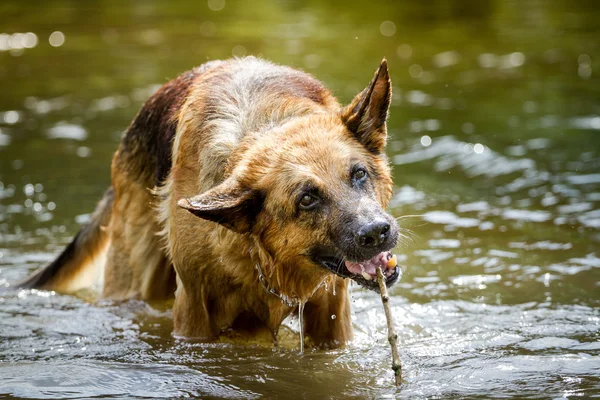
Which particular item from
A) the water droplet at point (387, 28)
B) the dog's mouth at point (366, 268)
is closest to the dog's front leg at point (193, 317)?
the dog's mouth at point (366, 268)

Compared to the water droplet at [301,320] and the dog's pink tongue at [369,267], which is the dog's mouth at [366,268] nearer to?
the dog's pink tongue at [369,267]

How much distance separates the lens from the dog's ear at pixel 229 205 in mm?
5273

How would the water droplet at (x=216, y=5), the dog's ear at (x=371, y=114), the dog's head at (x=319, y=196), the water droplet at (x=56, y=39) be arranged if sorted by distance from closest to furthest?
the dog's head at (x=319, y=196) < the dog's ear at (x=371, y=114) < the water droplet at (x=56, y=39) < the water droplet at (x=216, y=5)

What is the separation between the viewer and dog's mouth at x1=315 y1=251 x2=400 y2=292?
5504 mm

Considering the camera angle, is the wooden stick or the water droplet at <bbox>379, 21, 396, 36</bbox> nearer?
the wooden stick

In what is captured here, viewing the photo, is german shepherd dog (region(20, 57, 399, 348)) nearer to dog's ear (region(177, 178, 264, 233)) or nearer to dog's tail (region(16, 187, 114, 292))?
dog's ear (region(177, 178, 264, 233))

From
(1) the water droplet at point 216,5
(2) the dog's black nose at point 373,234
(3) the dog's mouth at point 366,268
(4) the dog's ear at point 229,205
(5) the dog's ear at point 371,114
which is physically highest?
(1) the water droplet at point 216,5

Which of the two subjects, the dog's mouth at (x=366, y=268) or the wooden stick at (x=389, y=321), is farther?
the dog's mouth at (x=366, y=268)

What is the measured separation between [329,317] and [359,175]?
1.28m

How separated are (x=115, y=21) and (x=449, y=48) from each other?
350 inches

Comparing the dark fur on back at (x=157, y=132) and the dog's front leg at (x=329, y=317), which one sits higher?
the dark fur on back at (x=157, y=132)

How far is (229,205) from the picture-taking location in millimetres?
5375

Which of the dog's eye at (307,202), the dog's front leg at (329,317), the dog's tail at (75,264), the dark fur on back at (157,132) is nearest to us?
the dog's eye at (307,202)

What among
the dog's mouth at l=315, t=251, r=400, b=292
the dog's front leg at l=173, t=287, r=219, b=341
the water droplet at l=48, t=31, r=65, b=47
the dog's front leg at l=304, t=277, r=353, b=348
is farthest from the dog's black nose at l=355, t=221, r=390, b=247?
the water droplet at l=48, t=31, r=65, b=47
